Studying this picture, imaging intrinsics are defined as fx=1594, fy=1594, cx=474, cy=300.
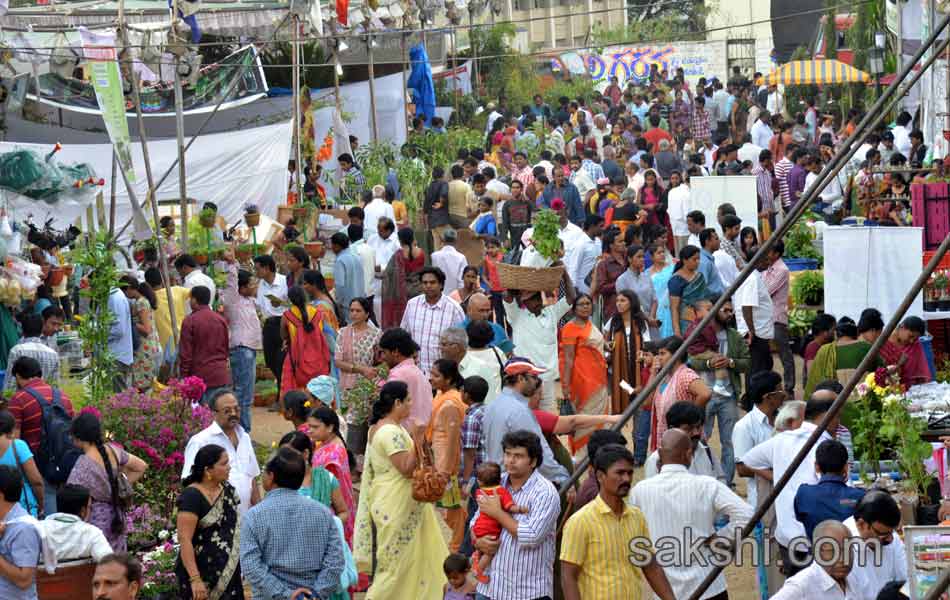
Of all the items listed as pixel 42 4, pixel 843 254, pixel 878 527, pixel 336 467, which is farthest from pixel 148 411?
pixel 42 4

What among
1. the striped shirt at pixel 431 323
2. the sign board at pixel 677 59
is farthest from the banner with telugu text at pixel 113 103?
the sign board at pixel 677 59

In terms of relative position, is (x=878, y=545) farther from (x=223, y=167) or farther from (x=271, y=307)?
(x=223, y=167)

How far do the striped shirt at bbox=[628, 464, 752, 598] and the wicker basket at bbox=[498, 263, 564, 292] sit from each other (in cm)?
491

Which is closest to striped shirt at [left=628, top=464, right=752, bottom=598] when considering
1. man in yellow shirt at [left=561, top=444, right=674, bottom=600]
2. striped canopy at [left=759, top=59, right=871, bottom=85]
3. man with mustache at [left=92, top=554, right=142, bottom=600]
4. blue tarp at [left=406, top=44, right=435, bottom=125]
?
man in yellow shirt at [left=561, top=444, right=674, bottom=600]

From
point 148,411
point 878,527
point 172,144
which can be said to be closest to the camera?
point 878,527

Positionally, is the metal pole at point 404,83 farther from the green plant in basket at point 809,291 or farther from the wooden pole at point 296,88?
the green plant in basket at point 809,291

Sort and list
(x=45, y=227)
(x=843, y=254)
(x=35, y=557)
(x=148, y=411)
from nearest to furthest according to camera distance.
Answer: (x=35, y=557)
(x=148, y=411)
(x=843, y=254)
(x=45, y=227)

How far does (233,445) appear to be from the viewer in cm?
870

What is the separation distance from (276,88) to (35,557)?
1854cm

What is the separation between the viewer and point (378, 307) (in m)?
15.3

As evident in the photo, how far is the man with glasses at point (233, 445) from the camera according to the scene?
8508 millimetres

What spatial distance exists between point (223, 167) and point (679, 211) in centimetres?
685

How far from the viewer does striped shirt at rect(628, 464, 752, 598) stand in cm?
704

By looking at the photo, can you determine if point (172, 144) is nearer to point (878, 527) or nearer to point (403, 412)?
point (403, 412)
